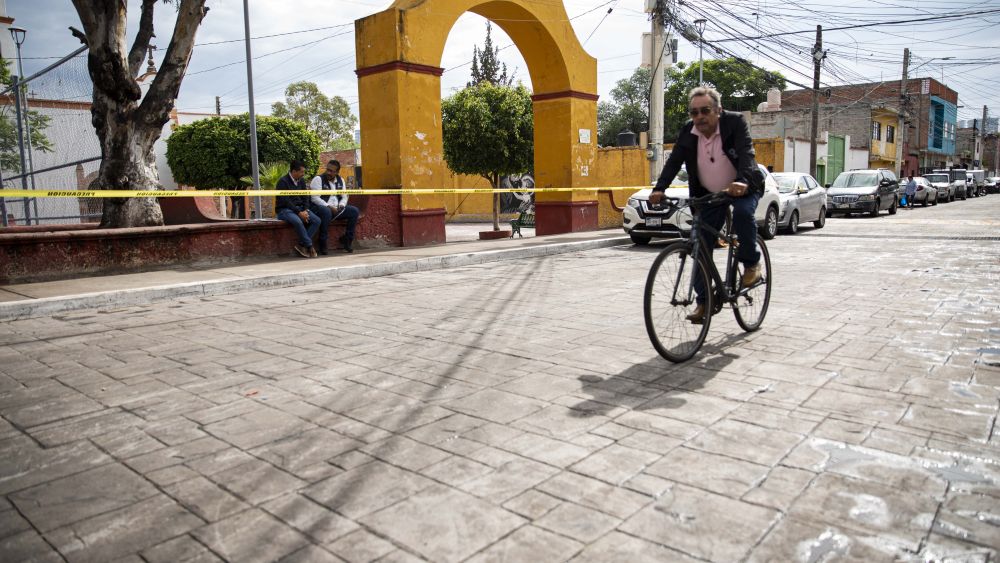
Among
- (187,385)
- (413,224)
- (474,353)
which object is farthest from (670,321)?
(413,224)

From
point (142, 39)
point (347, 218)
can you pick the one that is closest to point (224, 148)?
point (142, 39)

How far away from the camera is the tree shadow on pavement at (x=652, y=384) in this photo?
3549 mm

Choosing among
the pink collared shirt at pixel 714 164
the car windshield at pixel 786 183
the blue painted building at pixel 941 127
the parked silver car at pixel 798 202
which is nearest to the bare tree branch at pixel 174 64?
the pink collared shirt at pixel 714 164

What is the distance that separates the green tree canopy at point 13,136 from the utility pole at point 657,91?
53.8ft

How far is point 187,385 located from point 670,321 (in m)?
3.03

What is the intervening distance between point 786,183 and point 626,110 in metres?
55.5

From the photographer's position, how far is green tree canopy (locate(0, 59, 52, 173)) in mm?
19766

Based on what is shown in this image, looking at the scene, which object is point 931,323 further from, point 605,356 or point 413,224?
point 413,224

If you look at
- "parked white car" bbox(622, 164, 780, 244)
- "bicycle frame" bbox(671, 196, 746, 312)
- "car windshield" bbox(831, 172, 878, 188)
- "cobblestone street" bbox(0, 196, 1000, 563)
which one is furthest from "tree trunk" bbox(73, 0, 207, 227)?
"car windshield" bbox(831, 172, 878, 188)

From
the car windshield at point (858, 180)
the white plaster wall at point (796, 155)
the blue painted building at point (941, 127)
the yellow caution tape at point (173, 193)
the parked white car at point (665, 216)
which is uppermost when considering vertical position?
the blue painted building at point (941, 127)

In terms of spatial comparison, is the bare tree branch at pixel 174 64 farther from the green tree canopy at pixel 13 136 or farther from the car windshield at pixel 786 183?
the car windshield at pixel 786 183

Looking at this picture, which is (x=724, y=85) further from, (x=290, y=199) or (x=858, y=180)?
(x=290, y=199)

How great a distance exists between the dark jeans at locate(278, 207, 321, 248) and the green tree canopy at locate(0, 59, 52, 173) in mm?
12757

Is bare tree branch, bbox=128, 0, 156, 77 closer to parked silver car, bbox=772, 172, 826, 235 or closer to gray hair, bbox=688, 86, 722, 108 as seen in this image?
gray hair, bbox=688, 86, 722, 108
